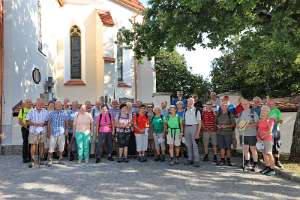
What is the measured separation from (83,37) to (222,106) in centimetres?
1672

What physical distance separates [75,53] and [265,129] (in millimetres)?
18305

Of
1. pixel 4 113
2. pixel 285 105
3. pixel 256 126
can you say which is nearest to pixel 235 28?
pixel 256 126

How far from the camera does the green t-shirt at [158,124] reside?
13953 mm

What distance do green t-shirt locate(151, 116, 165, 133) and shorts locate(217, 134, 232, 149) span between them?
162 centimetres

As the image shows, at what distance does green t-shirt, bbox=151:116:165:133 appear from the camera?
45.8 feet

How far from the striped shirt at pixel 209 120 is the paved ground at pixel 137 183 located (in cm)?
119

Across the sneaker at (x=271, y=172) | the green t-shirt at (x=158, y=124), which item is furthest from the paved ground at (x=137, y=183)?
the green t-shirt at (x=158, y=124)

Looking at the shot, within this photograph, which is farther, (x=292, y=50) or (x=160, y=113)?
(x=160, y=113)

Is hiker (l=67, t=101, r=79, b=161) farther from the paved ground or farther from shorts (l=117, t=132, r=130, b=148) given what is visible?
shorts (l=117, t=132, r=130, b=148)

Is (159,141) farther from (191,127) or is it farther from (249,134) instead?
(249,134)

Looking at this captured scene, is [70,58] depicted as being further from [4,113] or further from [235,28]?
[235,28]

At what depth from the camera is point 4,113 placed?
18.8 metres

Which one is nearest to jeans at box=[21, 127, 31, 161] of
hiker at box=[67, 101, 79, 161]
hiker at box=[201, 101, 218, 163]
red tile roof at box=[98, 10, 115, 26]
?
hiker at box=[67, 101, 79, 161]

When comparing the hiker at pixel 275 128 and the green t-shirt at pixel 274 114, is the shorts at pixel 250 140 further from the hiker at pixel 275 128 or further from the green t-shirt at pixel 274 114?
the green t-shirt at pixel 274 114
